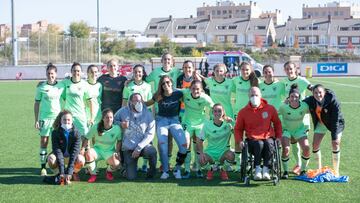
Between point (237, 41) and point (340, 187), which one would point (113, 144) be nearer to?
point (340, 187)

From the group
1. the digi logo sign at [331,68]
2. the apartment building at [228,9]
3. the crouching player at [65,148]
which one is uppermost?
the apartment building at [228,9]

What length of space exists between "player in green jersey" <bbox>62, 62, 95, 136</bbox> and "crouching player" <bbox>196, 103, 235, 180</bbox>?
5.80 ft

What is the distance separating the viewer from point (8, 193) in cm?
733

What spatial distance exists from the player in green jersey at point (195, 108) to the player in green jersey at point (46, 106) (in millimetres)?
1898

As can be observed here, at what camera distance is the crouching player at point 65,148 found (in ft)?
25.7

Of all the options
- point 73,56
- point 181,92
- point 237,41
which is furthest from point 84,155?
point 237,41

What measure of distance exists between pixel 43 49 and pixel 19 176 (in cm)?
3574

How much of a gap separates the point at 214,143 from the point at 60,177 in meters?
2.19

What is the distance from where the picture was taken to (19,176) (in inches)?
330

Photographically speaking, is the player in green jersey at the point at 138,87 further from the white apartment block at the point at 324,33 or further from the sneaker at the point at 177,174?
the white apartment block at the point at 324,33

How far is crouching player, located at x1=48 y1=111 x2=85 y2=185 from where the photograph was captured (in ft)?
25.7

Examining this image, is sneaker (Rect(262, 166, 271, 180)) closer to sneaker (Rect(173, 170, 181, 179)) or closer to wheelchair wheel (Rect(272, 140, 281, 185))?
wheelchair wheel (Rect(272, 140, 281, 185))

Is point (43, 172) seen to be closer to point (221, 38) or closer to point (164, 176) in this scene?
point (164, 176)

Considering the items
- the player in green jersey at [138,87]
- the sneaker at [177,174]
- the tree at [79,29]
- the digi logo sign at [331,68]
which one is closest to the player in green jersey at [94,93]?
the player in green jersey at [138,87]
